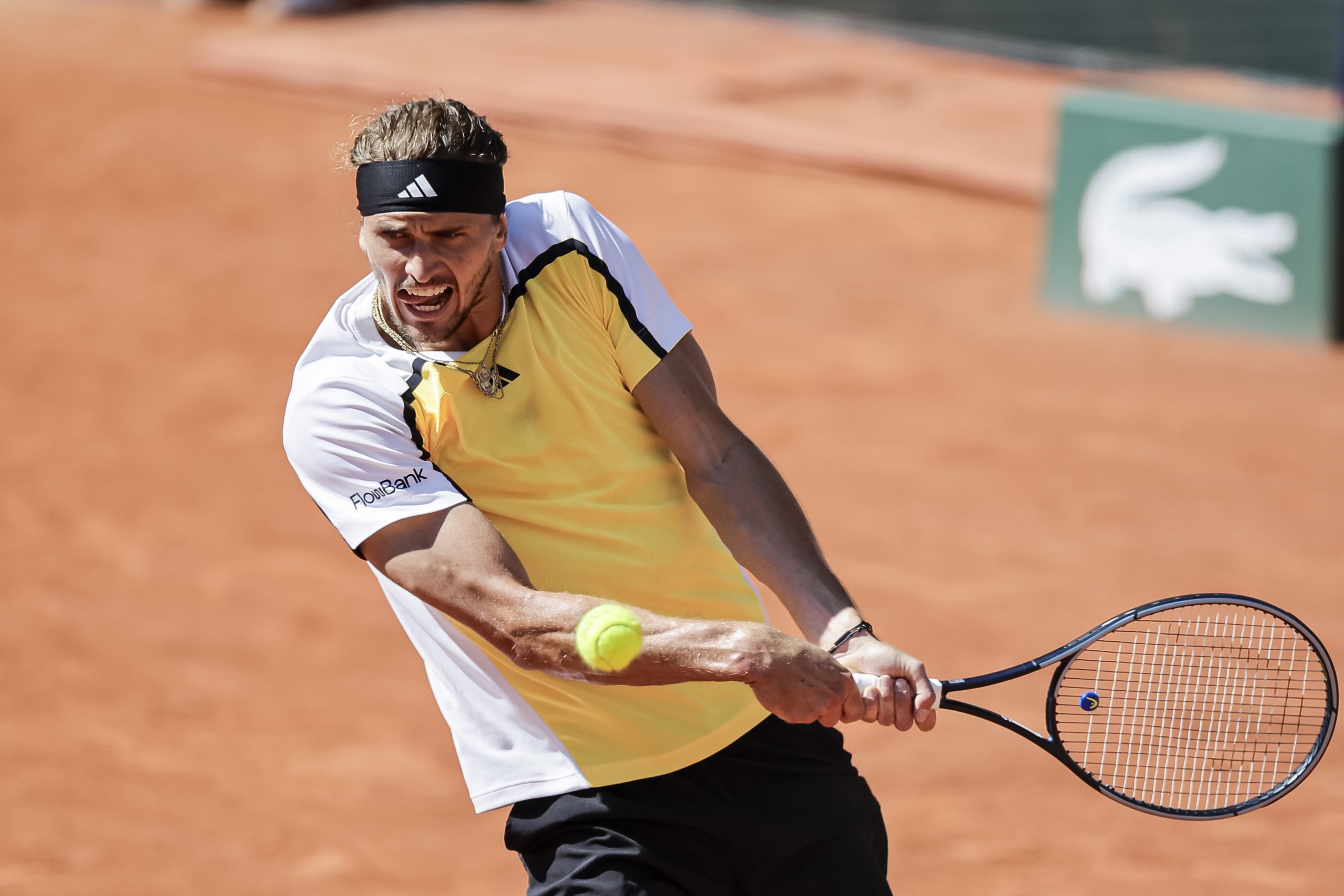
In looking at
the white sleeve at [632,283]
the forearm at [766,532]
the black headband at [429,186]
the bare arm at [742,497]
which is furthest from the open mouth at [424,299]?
the forearm at [766,532]

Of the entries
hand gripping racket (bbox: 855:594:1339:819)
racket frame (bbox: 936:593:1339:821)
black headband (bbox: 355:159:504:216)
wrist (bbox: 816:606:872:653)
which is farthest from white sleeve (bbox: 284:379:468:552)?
hand gripping racket (bbox: 855:594:1339:819)

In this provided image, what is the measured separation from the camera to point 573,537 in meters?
2.98

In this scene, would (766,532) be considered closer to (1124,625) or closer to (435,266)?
(1124,625)

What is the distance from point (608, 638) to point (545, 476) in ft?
1.44

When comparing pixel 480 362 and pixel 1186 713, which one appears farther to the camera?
pixel 1186 713

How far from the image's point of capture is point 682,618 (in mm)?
2863

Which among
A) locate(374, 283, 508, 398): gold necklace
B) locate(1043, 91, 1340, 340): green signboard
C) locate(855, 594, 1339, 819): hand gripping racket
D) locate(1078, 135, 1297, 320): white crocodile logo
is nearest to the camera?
locate(374, 283, 508, 398): gold necklace

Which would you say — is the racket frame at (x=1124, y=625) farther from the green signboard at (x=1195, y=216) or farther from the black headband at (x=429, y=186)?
the green signboard at (x=1195, y=216)

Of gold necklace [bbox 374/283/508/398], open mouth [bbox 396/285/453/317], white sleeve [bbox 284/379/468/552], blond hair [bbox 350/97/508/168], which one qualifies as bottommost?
white sleeve [bbox 284/379/468/552]

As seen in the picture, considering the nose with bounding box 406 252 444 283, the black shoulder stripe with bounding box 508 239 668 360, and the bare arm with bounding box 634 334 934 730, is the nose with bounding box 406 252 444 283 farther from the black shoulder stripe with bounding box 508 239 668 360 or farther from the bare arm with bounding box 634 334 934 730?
the bare arm with bounding box 634 334 934 730

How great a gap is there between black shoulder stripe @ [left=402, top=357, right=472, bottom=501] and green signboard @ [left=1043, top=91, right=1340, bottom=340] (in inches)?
301

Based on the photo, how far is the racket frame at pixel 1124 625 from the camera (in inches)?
119

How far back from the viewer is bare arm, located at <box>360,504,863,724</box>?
272 centimetres

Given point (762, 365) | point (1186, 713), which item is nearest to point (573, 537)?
point (1186, 713)
